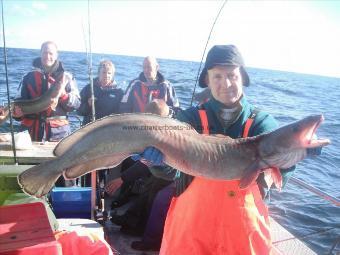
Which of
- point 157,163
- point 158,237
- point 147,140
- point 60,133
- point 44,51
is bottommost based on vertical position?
point 158,237

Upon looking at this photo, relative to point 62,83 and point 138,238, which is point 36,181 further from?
point 62,83

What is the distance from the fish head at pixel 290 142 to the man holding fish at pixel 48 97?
16.6 ft

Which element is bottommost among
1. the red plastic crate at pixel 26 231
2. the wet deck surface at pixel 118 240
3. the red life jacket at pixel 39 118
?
the wet deck surface at pixel 118 240

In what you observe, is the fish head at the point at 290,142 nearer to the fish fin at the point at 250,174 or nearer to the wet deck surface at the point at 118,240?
the fish fin at the point at 250,174

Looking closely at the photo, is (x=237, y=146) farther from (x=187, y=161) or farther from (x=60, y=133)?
(x=60, y=133)

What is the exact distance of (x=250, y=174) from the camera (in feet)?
8.45

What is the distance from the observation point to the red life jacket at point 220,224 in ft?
8.02

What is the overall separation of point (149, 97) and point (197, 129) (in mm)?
4743

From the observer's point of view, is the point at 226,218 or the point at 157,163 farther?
the point at 157,163

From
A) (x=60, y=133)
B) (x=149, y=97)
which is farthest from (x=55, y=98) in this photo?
(x=149, y=97)

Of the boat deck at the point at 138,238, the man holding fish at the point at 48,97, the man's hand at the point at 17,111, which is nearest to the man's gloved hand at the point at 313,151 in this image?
the boat deck at the point at 138,238

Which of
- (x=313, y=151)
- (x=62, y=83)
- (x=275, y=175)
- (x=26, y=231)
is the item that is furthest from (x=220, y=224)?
(x=62, y=83)

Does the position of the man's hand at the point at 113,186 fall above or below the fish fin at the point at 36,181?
below

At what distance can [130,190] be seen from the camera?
236 inches
